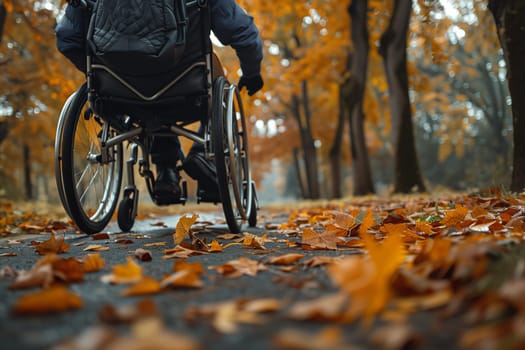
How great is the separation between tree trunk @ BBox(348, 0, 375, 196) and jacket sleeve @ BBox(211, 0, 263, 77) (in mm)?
7694

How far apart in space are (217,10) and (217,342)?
2265 mm

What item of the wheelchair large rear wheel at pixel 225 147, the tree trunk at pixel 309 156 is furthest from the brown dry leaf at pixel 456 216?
the tree trunk at pixel 309 156

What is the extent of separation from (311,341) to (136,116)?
2.50m

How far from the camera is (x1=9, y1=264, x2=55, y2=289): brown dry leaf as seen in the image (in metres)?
1.37

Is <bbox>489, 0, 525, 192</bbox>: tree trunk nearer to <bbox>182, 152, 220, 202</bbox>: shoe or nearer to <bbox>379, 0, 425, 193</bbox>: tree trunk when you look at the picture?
<bbox>182, 152, 220, 202</bbox>: shoe

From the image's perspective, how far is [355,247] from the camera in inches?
82.4

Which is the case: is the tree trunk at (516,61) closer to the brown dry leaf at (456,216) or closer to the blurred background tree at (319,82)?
the blurred background tree at (319,82)

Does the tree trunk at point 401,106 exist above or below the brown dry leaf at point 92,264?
above

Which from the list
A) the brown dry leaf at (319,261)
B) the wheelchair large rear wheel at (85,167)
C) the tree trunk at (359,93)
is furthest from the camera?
the tree trunk at (359,93)

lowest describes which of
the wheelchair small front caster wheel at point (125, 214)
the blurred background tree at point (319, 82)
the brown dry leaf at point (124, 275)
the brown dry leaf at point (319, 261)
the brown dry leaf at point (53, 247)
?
the brown dry leaf at point (319, 261)

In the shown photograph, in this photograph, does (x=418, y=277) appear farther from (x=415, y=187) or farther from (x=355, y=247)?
(x=415, y=187)

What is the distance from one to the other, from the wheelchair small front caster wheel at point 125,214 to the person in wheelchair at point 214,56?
0.83ft

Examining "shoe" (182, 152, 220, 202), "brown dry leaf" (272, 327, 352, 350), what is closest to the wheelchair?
"shoe" (182, 152, 220, 202)

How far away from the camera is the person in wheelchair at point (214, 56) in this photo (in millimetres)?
2795
